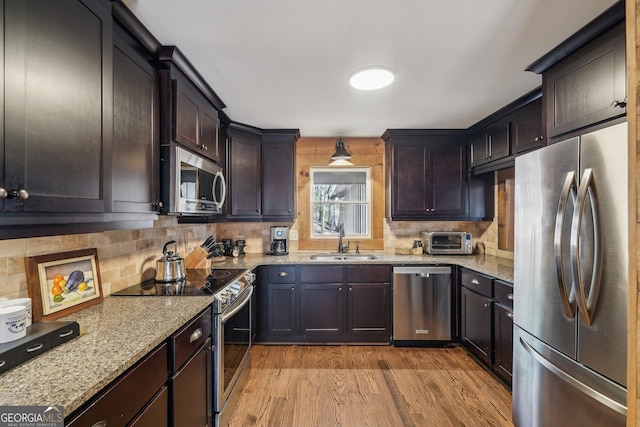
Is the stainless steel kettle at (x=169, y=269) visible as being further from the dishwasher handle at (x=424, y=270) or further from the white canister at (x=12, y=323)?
the dishwasher handle at (x=424, y=270)

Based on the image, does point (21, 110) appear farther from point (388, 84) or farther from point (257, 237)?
point (257, 237)

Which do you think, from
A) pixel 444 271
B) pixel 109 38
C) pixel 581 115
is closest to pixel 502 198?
pixel 444 271

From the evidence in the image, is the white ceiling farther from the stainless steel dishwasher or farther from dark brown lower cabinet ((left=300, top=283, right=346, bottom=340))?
dark brown lower cabinet ((left=300, top=283, right=346, bottom=340))

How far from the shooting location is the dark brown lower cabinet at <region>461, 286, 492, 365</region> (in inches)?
99.7

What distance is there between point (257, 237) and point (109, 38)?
258 centimetres

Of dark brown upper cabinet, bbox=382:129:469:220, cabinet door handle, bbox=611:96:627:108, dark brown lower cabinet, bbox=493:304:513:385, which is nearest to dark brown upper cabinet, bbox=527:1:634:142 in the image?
cabinet door handle, bbox=611:96:627:108

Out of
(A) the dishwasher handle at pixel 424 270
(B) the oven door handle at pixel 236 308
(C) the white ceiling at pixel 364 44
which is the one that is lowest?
(B) the oven door handle at pixel 236 308

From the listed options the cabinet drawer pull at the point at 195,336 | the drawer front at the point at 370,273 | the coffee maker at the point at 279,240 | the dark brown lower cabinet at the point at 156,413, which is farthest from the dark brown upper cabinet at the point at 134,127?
the drawer front at the point at 370,273

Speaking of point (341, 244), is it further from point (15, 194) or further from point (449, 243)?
point (15, 194)

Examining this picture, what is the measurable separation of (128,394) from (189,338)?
0.45 meters

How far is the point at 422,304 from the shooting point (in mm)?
3016

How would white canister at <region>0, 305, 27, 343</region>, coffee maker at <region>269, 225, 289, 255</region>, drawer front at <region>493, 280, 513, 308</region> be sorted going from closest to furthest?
white canister at <region>0, 305, 27, 343</region> < drawer front at <region>493, 280, 513, 308</region> < coffee maker at <region>269, 225, 289, 255</region>

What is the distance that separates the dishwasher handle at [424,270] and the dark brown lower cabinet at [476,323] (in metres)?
0.24

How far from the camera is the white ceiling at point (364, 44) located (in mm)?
1396
